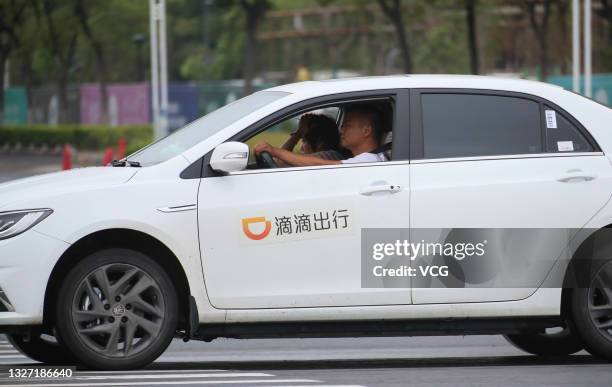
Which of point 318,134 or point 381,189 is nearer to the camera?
point 381,189

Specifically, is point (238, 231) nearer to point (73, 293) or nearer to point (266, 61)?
point (73, 293)

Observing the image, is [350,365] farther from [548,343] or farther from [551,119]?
[551,119]

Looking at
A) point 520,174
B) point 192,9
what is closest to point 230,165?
point 520,174

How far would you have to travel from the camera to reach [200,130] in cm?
839

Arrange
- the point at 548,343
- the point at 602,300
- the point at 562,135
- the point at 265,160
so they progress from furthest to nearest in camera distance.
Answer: the point at 548,343 → the point at 562,135 → the point at 602,300 → the point at 265,160

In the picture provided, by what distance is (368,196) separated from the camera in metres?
7.98

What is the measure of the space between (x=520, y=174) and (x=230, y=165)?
1667mm

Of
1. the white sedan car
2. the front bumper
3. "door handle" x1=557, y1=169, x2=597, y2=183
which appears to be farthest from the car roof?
the front bumper

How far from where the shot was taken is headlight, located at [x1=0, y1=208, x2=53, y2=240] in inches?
301

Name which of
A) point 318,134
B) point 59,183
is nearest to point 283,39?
point 318,134

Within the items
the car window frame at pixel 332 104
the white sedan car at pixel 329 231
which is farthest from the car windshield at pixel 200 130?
the car window frame at pixel 332 104

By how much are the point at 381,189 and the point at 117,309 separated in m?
1.60

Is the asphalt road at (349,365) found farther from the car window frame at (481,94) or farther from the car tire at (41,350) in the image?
the car window frame at (481,94)

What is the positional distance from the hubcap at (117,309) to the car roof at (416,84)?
145 centimetres
